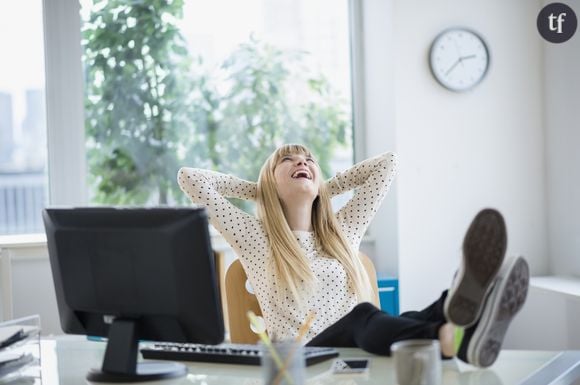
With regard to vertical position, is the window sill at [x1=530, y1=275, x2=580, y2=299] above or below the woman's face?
below

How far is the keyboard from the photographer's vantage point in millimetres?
2023

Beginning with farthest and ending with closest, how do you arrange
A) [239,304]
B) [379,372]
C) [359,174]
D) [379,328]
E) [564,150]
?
[564,150]
[359,174]
[239,304]
[379,328]
[379,372]

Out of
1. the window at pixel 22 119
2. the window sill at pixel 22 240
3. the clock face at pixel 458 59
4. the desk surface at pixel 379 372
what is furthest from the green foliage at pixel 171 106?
the desk surface at pixel 379 372

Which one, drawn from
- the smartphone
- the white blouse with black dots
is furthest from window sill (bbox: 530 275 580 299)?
the smartphone

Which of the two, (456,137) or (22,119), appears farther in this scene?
(456,137)

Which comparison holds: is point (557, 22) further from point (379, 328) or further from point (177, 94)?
point (379, 328)

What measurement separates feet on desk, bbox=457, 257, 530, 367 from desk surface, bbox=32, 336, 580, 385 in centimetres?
7

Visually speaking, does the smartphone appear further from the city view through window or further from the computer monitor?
the city view through window

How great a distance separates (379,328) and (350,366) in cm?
13

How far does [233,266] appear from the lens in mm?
2898

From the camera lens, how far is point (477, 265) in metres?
1.70

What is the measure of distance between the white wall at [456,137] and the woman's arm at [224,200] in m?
1.14

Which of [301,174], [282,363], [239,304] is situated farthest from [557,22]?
[282,363]

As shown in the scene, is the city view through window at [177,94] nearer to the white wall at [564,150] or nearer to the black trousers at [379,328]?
the white wall at [564,150]
